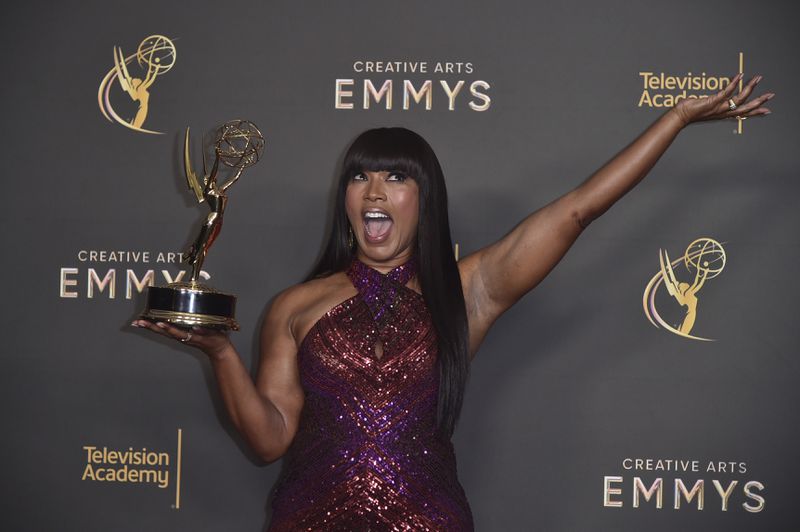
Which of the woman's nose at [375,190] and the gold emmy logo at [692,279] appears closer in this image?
the woman's nose at [375,190]

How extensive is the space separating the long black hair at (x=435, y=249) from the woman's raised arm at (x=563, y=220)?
9 centimetres

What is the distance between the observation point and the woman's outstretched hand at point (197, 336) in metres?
1.73

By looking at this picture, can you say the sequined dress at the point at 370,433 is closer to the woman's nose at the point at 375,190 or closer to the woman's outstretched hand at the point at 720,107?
the woman's nose at the point at 375,190

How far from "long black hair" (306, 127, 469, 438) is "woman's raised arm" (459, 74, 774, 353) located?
89mm

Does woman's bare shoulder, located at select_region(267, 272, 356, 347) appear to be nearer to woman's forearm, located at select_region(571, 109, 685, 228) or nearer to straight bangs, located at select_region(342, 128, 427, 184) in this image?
straight bangs, located at select_region(342, 128, 427, 184)

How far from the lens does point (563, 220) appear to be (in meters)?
2.07

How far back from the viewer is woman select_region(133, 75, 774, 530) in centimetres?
198

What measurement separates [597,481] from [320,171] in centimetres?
130

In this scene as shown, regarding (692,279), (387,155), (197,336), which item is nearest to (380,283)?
(387,155)

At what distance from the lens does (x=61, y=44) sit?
291 centimetres

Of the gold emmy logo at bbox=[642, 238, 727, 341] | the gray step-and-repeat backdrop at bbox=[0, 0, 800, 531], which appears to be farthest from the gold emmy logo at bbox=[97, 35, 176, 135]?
the gold emmy logo at bbox=[642, 238, 727, 341]

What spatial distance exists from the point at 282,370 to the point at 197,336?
42 centimetres

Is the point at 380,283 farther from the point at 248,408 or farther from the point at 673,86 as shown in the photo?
the point at 673,86

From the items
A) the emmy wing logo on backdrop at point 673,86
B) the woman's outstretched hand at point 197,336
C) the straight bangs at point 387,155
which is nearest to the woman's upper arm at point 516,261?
the straight bangs at point 387,155
